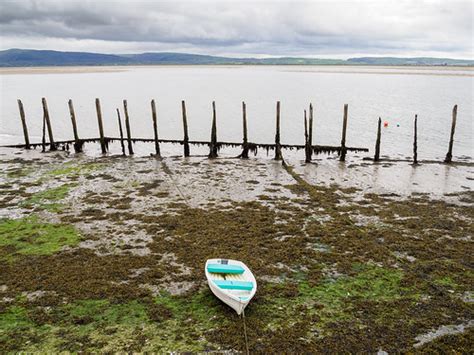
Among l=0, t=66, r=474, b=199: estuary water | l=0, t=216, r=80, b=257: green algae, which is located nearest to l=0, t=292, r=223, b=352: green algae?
l=0, t=216, r=80, b=257: green algae

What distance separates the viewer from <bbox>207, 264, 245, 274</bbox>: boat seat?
34.5 ft

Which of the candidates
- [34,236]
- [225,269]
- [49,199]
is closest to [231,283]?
[225,269]

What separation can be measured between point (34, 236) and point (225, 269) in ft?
24.6

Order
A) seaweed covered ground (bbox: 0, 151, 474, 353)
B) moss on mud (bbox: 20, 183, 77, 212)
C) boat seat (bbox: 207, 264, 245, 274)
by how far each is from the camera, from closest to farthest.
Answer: seaweed covered ground (bbox: 0, 151, 474, 353) → boat seat (bbox: 207, 264, 245, 274) → moss on mud (bbox: 20, 183, 77, 212)

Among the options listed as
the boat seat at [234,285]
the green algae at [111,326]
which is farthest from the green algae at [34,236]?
the boat seat at [234,285]

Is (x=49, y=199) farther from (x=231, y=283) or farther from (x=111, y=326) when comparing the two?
(x=231, y=283)

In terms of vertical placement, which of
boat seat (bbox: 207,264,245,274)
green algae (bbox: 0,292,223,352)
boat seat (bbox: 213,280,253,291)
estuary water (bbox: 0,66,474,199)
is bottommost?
estuary water (bbox: 0,66,474,199)

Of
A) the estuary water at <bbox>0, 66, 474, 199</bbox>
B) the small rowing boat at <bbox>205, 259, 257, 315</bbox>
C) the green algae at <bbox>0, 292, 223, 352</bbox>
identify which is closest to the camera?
the green algae at <bbox>0, 292, 223, 352</bbox>

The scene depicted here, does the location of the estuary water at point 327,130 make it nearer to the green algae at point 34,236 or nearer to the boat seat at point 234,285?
the boat seat at point 234,285

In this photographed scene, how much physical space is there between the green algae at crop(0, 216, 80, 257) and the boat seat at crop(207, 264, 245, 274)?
540 centimetres

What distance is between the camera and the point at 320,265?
11.7 metres

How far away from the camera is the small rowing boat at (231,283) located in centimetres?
918

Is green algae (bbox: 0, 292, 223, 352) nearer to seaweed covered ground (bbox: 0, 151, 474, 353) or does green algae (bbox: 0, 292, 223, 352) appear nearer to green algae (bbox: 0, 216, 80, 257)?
seaweed covered ground (bbox: 0, 151, 474, 353)

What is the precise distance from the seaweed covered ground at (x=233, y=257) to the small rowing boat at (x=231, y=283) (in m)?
0.40
